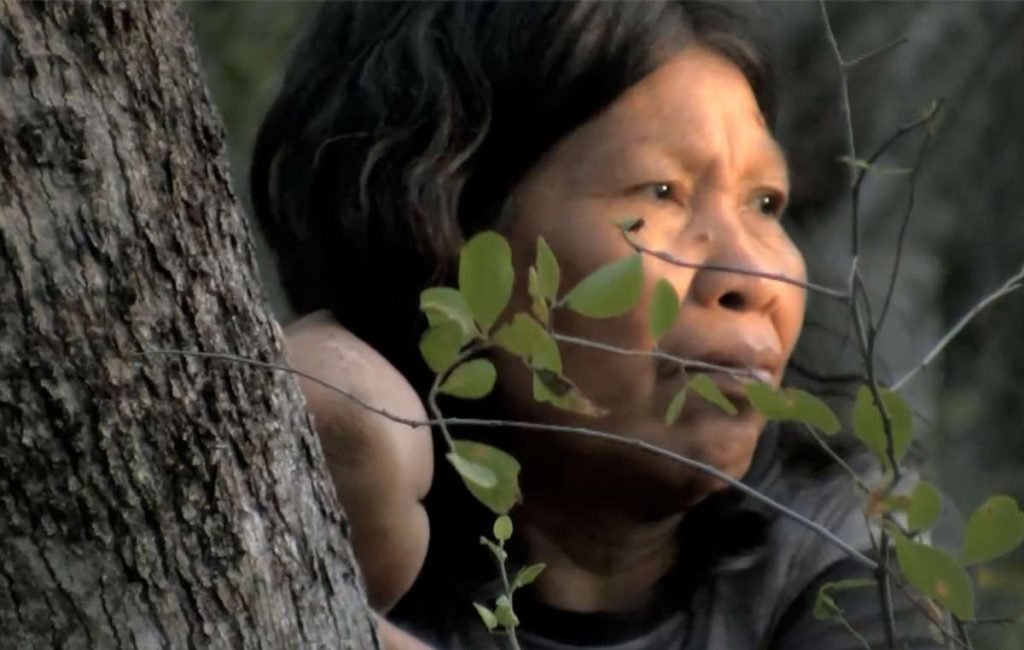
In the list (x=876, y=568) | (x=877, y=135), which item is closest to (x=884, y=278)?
(x=877, y=135)

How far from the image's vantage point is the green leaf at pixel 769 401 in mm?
847

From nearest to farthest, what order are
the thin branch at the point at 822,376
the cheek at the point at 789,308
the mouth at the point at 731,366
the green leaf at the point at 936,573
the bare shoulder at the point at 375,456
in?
1. the green leaf at the point at 936,573
2. the bare shoulder at the point at 375,456
3. the mouth at the point at 731,366
4. the cheek at the point at 789,308
5. the thin branch at the point at 822,376

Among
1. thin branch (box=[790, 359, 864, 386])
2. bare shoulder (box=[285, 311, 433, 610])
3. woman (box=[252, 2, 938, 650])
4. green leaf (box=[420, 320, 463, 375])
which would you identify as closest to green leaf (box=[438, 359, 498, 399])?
green leaf (box=[420, 320, 463, 375])

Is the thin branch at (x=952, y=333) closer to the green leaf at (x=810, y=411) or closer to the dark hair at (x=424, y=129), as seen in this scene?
the green leaf at (x=810, y=411)

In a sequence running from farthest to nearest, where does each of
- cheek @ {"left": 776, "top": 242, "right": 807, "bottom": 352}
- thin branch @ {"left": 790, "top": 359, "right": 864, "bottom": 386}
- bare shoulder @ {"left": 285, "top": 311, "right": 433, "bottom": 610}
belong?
1. thin branch @ {"left": 790, "top": 359, "right": 864, "bottom": 386}
2. cheek @ {"left": 776, "top": 242, "right": 807, "bottom": 352}
3. bare shoulder @ {"left": 285, "top": 311, "right": 433, "bottom": 610}

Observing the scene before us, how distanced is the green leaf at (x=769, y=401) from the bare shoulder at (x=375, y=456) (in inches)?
14.3

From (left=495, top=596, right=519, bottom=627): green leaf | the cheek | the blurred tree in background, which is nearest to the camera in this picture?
(left=495, top=596, right=519, bottom=627): green leaf

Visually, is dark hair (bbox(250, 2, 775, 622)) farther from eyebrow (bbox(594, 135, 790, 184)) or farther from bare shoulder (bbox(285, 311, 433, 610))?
bare shoulder (bbox(285, 311, 433, 610))

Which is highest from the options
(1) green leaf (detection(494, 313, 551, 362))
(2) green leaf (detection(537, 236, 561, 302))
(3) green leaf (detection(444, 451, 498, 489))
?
(2) green leaf (detection(537, 236, 561, 302))

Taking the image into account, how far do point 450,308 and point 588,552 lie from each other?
2.39ft

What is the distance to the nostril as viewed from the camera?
4.82ft

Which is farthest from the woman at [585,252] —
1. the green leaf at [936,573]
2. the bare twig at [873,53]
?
the green leaf at [936,573]

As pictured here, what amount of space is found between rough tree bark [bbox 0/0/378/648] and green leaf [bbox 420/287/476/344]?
126mm

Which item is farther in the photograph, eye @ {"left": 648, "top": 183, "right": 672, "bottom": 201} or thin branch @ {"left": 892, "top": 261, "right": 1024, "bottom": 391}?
eye @ {"left": 648, "top": 183, "right": 672, "bottom": 201}
